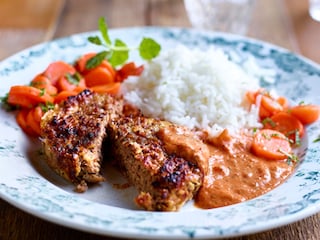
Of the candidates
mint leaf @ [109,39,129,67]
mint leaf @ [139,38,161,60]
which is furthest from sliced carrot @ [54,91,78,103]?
mint leaf @ [139,38,161,60]

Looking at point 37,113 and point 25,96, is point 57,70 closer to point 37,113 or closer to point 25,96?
point 25,96

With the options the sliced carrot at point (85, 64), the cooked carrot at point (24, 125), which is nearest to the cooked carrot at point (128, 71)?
the sliced carrot at point (85, 64)

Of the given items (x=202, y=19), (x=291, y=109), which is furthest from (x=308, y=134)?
(x=202, y=19)

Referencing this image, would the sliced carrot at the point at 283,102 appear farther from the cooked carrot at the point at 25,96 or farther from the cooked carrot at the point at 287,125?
the cooked carrot at the point at 25,96

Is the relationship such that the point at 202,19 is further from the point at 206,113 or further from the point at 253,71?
the point at 206,113

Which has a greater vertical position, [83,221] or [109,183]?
[83,221]
